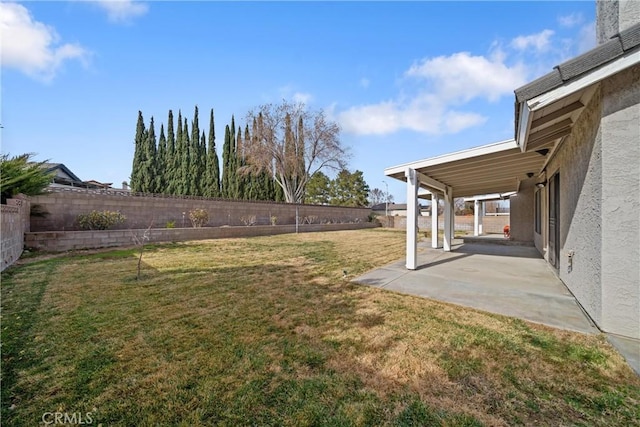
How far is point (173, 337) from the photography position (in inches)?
123

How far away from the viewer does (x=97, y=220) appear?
10.6m

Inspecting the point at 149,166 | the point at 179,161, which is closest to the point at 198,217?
the point at 149,166

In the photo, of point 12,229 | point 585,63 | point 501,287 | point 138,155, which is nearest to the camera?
point 585,63

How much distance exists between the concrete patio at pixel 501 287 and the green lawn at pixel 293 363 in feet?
1.00

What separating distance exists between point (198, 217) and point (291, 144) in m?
15.9

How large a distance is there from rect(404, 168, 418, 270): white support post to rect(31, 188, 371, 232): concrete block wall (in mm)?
12442

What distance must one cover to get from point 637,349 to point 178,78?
46.3ft

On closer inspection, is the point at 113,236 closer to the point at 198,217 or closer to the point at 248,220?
the point at 198,217

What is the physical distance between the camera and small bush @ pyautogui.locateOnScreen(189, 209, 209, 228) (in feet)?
48.7

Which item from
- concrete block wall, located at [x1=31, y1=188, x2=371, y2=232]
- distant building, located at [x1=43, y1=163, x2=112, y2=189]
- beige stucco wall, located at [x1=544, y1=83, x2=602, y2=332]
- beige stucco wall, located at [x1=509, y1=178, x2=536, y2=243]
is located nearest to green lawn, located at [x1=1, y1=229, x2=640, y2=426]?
beige stucco wall, located at [x1=544, y1=83, x2=602, y2=332]

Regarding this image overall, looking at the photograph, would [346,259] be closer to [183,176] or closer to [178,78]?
[178,78]

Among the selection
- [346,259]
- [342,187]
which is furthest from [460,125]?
[342,187]

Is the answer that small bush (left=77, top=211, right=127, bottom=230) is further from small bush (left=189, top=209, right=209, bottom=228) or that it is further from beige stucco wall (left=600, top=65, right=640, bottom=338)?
beige stucco wall (left=600, top=65, right=640, bottom=338)

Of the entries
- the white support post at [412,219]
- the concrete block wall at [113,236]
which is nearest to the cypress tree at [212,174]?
the concrete block wall at [113,236]
